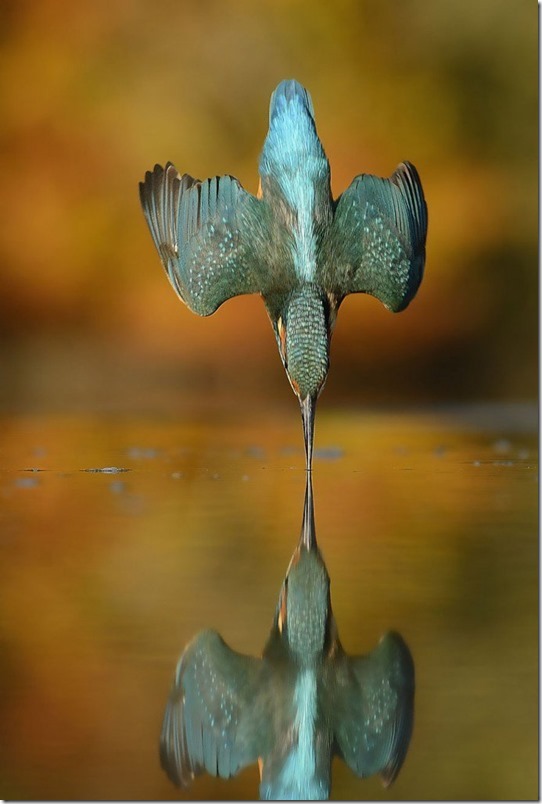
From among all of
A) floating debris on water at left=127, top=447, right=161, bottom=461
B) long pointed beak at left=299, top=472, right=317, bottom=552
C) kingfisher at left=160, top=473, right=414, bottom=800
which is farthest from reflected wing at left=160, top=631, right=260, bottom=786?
floating debris on water at left=127, top=447, right=161, bottom=461

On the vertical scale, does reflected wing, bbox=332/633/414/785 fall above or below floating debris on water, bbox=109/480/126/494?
below

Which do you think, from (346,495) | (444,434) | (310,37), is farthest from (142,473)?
(310,37)

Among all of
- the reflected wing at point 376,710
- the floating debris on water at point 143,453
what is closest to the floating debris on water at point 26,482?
the floating debris on water at point 143,453

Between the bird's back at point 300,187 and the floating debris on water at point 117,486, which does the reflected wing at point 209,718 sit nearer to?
the floating debris on water at point 117,486

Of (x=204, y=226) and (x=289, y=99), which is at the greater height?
(x=289, y=99)

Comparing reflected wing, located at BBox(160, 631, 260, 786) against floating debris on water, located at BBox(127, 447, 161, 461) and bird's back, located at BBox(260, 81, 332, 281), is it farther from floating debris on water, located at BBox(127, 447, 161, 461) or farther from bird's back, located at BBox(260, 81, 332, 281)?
floating debris on water, located at BBox(127, 447, 161, 461)

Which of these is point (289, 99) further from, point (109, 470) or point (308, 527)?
point (308, 527)

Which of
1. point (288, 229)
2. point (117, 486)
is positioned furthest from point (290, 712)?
point (288, 229)
